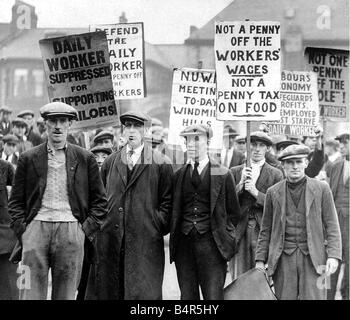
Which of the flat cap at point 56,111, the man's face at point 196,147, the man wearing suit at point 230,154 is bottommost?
the man's face at point 196,147

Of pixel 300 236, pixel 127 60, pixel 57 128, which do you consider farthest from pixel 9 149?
pixel 300 236

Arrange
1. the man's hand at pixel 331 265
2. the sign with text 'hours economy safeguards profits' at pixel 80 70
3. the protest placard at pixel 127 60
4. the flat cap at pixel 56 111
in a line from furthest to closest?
the protest placard at pixel 127 60, the sign with text 'hours economy safeguards profits' at pixel 80 70, the man's hand at pixel 331 265, the flat cap at pixel 56 111

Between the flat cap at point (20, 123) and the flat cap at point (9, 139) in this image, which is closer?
the flat cap at point (9, 139)

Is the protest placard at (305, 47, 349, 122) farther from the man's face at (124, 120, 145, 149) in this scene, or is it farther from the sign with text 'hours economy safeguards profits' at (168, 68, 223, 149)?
the man's face at (124, 120, 145, 149)

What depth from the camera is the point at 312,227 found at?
8.08 meters

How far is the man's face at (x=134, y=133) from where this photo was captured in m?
8.63

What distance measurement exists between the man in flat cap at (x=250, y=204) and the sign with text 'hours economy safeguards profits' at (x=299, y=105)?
9.64 feet

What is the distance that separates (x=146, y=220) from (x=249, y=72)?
2.15 meters

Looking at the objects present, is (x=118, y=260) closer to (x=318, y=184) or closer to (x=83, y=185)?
(x=83, y=185)

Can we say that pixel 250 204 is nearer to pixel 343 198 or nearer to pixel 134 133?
pixel 134 133

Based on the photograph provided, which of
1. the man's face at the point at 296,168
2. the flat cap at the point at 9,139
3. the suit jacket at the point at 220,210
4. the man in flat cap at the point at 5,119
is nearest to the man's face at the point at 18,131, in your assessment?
the man in flat cap at the point at 5,119

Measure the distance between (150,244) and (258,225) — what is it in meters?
1.46

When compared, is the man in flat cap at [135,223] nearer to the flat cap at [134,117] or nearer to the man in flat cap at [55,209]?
the flat cap at [134,117]

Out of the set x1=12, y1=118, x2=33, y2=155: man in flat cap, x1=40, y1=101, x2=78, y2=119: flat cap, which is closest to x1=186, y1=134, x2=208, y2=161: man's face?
x1=40, y1=101, x2=78, y2=119: flat cap
